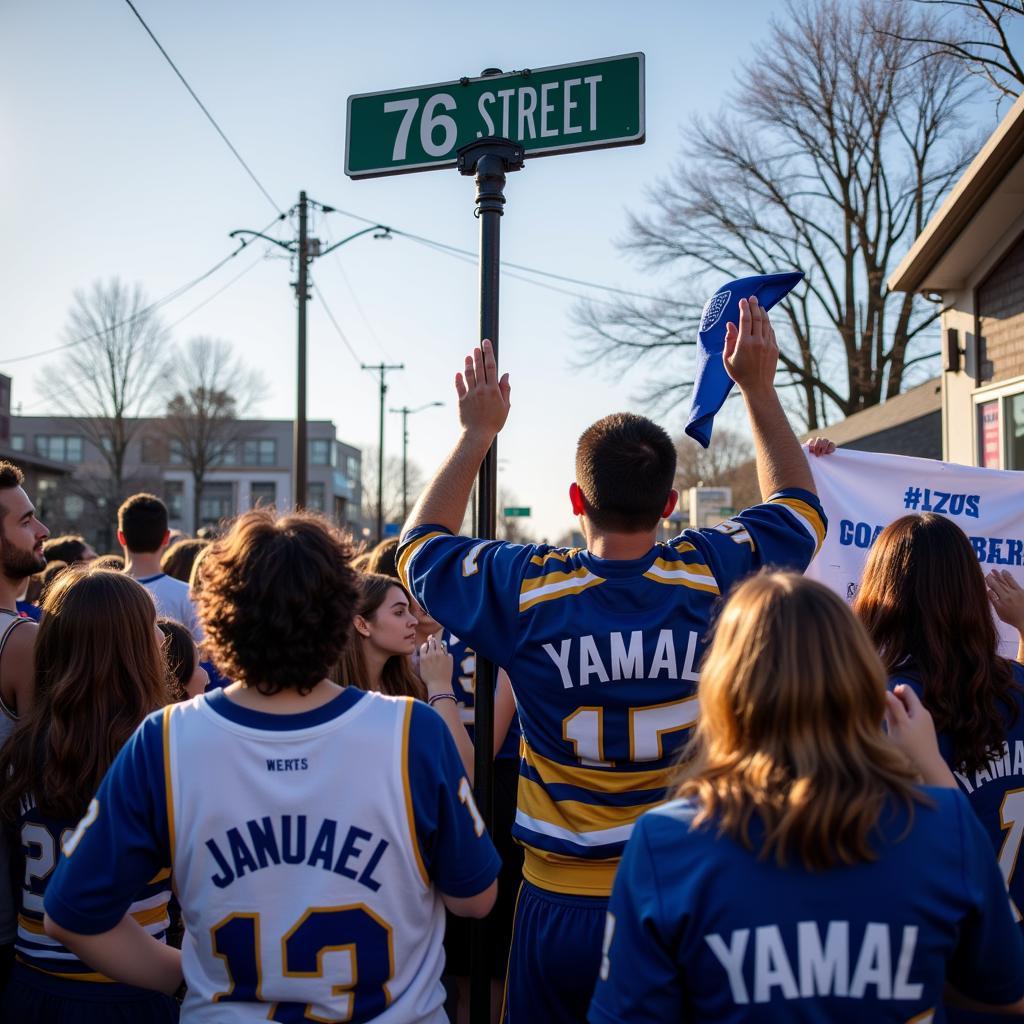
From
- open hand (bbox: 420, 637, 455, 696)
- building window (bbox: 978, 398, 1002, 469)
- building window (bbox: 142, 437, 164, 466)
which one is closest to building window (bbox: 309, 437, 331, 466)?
building window (bbox: 142, 437, 164, 466)

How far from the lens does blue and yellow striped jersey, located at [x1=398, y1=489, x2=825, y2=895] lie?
2.41 metres

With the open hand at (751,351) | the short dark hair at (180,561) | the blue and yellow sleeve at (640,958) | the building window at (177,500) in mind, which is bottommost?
the blue and yellow sleeve at (640,958)

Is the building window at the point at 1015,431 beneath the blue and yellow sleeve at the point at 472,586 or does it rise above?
above

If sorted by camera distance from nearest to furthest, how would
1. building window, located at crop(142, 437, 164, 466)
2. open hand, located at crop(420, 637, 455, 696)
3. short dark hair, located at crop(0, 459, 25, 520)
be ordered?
open hand, located at crop(420, 637, 455, 696) < short dark hair, located at crop(0, 459, 25, 520) < building window, located at crop(142, 437, 164, 466)

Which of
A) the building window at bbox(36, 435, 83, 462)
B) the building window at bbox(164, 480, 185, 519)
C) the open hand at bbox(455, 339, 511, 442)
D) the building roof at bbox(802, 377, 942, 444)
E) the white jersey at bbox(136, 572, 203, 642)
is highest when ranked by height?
the building window at bbox(36, 435, 83, 462)

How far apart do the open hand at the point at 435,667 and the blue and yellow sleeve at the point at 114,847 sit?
1.62 metres

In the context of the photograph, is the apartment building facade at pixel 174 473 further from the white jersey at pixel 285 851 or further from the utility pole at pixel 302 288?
the white jersey at pixel 285 851

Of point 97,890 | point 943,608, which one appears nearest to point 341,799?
point 97,890

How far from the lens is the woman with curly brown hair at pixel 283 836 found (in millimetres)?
1844

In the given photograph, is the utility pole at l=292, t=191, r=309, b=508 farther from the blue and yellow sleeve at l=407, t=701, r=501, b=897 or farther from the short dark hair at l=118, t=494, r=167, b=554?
the blue and yellow sleeve at l=407, t=701, r=501, b=897

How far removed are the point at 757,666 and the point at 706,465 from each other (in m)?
65.0

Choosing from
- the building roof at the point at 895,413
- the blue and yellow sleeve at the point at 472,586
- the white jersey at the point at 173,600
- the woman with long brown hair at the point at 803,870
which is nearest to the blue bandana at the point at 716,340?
the blue and yellow sleeve at the point at 472,586

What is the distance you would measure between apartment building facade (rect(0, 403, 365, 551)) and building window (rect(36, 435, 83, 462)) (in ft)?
0.25

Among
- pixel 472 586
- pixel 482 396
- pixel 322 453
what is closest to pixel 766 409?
pixel 482 396
